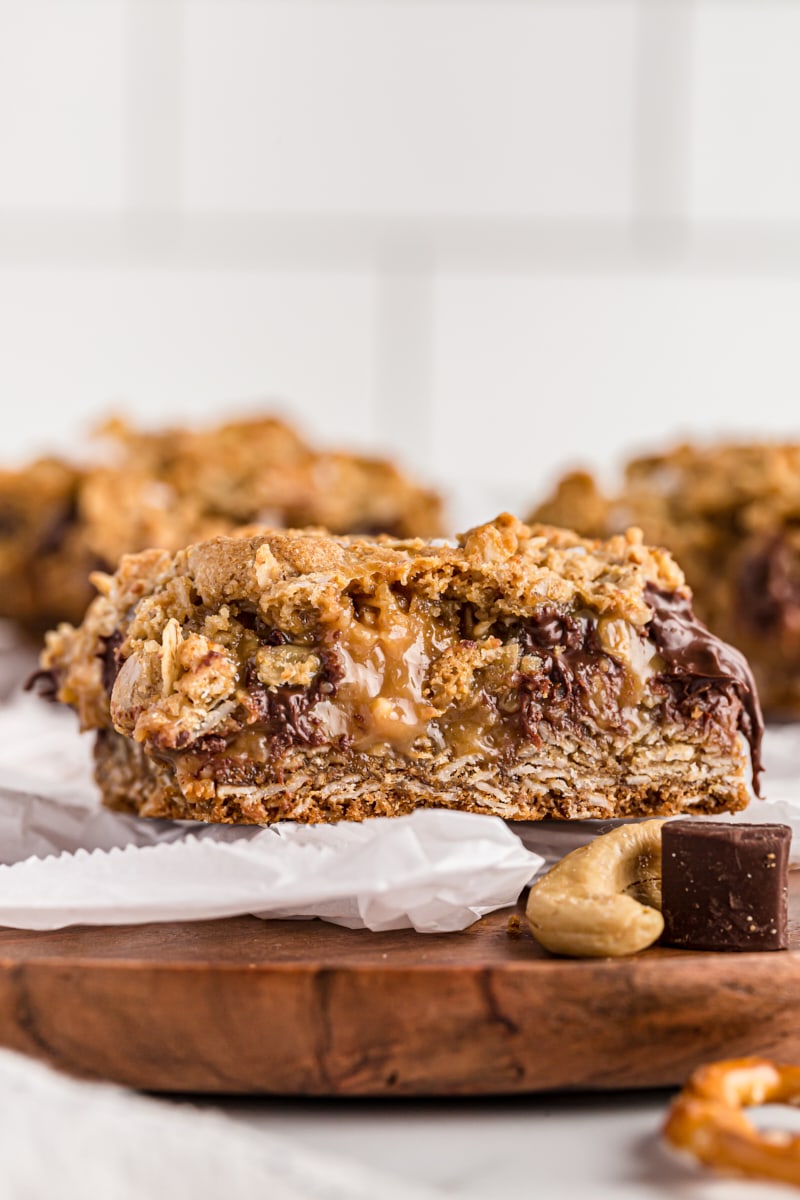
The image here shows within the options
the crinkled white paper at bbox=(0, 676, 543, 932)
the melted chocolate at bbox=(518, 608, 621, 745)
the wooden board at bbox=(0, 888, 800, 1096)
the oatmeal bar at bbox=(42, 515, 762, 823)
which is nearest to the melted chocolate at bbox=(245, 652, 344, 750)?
the oatmeal bar at bbox=(42, 515, 762, 823)

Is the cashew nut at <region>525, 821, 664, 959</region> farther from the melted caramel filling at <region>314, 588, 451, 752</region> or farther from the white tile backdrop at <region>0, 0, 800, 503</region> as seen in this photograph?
the white tile backdrop at <region>0, 0, 800, 503</region>

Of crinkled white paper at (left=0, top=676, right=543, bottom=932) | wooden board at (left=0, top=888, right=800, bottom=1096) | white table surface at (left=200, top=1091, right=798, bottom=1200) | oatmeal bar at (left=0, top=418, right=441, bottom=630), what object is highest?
oatmeal bar at (left=0, top=418, right=441, bottom=630)

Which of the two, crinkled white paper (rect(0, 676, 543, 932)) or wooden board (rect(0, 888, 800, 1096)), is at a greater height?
crinkled white paper (rect(0, 676, 543, 932))

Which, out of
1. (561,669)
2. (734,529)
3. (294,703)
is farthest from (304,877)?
(734,529)

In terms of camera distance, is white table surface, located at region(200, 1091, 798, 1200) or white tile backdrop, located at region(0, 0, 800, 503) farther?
white tile backdrop, located at region(0, 0, 800, 503)

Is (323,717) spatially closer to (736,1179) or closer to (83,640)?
(83,640)

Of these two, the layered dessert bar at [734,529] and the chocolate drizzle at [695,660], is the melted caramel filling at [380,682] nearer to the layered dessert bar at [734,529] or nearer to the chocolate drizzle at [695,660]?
the chocolate drizzle at [695,660]

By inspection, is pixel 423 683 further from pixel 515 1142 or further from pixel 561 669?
pixel 515 1142
